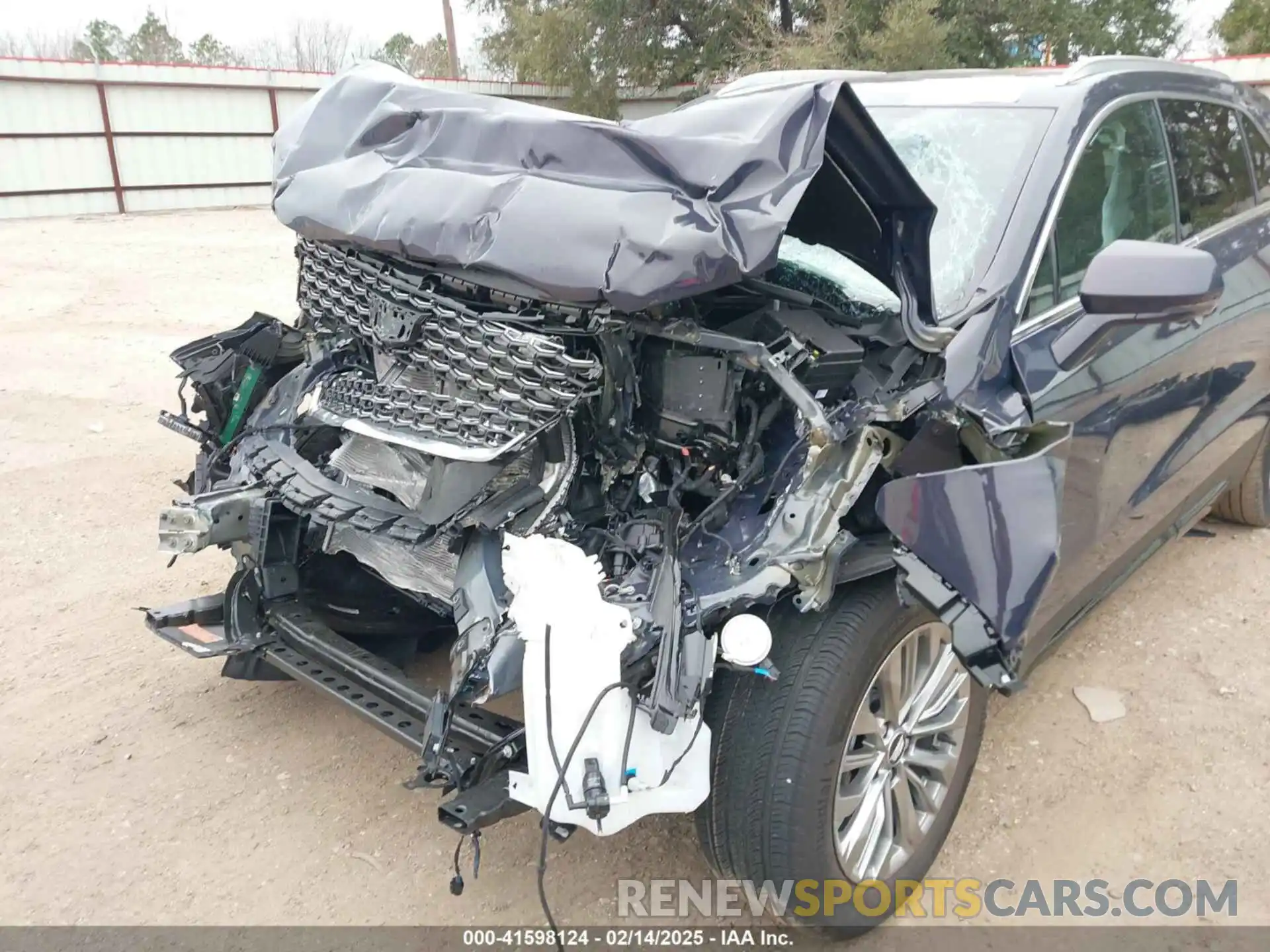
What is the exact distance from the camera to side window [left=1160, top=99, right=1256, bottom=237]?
3293 mm

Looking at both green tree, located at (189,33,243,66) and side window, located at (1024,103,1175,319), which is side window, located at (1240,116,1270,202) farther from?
green tree, located at (189,33,243,66)

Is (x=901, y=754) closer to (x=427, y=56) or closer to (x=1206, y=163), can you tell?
(x=1206, y=163)

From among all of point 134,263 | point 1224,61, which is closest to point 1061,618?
point 134,263

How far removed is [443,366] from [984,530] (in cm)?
135

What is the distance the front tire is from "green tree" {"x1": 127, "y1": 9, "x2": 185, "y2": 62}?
35.1 metres

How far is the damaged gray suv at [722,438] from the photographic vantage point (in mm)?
2016

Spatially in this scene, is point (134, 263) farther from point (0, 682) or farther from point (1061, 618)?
point (1061, 618)

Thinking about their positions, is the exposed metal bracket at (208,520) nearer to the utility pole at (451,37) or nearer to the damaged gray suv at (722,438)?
the damaged gray suv at (722,438)

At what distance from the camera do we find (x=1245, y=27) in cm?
2039

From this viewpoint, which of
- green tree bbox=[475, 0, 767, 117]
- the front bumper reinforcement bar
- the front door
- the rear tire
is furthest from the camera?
green tree bbox=[475, 0, 767, 117]

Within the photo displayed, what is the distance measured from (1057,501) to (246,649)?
2263 mm

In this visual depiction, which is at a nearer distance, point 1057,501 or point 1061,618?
point 1057,501

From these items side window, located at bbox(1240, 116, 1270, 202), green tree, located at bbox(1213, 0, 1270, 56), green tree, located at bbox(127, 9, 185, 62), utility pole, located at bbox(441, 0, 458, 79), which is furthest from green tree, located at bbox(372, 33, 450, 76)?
side window, located at bbox(1240, 116, 1270, 202)

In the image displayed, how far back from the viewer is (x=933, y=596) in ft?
6.79
